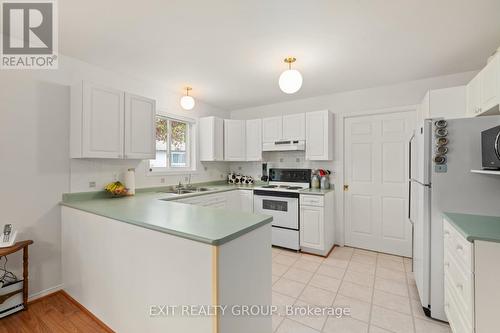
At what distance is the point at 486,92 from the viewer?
5.98 feet

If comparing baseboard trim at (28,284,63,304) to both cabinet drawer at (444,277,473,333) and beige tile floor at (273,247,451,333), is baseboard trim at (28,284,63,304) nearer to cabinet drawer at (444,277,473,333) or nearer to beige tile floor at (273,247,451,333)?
beige tile floor at (273,247,451,333)

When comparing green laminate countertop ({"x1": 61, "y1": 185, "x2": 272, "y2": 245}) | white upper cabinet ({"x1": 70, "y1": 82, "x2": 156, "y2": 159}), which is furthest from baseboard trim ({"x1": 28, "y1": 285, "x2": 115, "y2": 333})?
white upper cabinet ({"x1": 70, "y1": 82, "x2": 156, "y2": 159})

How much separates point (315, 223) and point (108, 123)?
2930 millimetres

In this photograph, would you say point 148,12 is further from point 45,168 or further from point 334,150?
point 334,150

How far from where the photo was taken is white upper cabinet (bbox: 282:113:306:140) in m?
3.60

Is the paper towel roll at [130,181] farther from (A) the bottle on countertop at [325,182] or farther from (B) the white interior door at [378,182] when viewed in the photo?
(B) the white interior door at [378,182]

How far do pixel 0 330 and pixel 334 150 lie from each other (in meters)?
4.16

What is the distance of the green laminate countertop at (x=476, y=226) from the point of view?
50.6 inches

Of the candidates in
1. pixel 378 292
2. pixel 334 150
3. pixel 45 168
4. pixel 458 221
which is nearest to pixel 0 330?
pixel 45 168

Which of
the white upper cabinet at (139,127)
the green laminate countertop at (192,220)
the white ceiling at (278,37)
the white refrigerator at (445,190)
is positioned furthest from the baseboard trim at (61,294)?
the white refrigerator at (445,190)

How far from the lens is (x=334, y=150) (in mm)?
3596

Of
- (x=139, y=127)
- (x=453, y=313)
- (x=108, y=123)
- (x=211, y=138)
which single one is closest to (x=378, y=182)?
(x=453, y=313)

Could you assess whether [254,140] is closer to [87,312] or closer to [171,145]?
[171,145]

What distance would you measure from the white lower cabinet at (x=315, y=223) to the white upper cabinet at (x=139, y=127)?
2.26 meters
